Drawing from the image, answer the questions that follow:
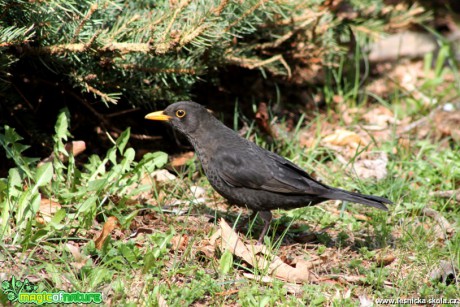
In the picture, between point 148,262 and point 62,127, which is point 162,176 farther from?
point 148,262

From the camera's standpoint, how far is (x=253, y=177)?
4.66 metres

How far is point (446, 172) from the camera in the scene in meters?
5.45

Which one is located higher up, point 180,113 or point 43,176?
point 180,113

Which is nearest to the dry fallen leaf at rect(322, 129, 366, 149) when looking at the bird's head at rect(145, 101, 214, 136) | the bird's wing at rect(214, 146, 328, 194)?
the bird's wing at rect(214, 146, 328, 194)

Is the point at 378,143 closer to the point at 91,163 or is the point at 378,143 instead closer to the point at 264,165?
the point at 264,165

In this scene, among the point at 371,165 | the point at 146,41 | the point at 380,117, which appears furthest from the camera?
the point at 380,117

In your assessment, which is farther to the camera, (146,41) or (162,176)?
(162,176)

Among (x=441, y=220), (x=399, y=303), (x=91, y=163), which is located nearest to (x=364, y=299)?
(x=399, y=303)

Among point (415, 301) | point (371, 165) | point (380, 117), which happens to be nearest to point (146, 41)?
point (371, 165)

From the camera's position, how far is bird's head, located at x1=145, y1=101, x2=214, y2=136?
496 cm

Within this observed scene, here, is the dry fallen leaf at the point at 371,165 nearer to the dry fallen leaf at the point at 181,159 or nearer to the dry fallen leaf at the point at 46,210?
the dry fallen leaf at the point at 181,159

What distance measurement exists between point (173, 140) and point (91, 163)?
1.34m

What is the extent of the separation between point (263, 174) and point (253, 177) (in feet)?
0.28

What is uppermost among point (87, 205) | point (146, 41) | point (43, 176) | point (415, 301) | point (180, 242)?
point (146, 41)
